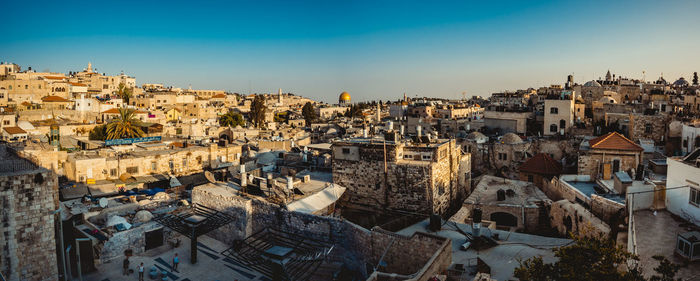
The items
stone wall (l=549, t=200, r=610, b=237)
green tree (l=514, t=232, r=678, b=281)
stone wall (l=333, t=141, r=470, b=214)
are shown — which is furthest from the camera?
stone wall (l=333, t=141, r=470, b=214)

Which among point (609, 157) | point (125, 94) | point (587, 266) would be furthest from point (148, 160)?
point (125, 94)

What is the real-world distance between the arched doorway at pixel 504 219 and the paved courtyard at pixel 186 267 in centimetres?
1078

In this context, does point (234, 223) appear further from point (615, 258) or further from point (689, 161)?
point (689, 161)

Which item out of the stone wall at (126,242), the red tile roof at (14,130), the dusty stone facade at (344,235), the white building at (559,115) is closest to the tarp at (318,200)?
the dusty stone facade at (344,235)

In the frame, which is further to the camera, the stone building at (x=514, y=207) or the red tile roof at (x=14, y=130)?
the red tile roof at (x=14, y=130)

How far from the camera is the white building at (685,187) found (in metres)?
11.1

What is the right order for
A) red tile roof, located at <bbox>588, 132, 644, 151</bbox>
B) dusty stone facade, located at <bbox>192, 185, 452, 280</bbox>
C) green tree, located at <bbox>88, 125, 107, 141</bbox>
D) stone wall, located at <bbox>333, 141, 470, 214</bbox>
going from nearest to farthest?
dusty stone facade, located at <bbox>192, 185, 452, 280</bbox> < stone wall, located at <bbox>333, 141, 470, 214</bbox> < red tile roof, located at <bbox>588, 132, 644, 151</bbox> < green tree, located at <bbox>88, 125, 107, 141</bbox>

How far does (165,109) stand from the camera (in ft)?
199

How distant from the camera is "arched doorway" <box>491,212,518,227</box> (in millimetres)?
18922

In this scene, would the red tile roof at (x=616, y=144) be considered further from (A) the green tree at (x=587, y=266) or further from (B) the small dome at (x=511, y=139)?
(A) the green tree at (x=587, y=266)

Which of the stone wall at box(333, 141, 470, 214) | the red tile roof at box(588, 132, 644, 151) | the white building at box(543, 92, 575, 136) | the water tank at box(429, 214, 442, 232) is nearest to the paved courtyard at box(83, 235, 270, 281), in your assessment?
the stone wall at box(333, 141, 470, 214)

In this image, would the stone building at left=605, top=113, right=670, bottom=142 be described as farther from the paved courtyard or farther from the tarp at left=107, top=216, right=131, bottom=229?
the tarp at left=107, top=216, right=131, bottom=229

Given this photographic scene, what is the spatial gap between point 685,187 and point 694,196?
46 cm

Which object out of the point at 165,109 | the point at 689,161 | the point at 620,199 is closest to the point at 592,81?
the point at 620,199
